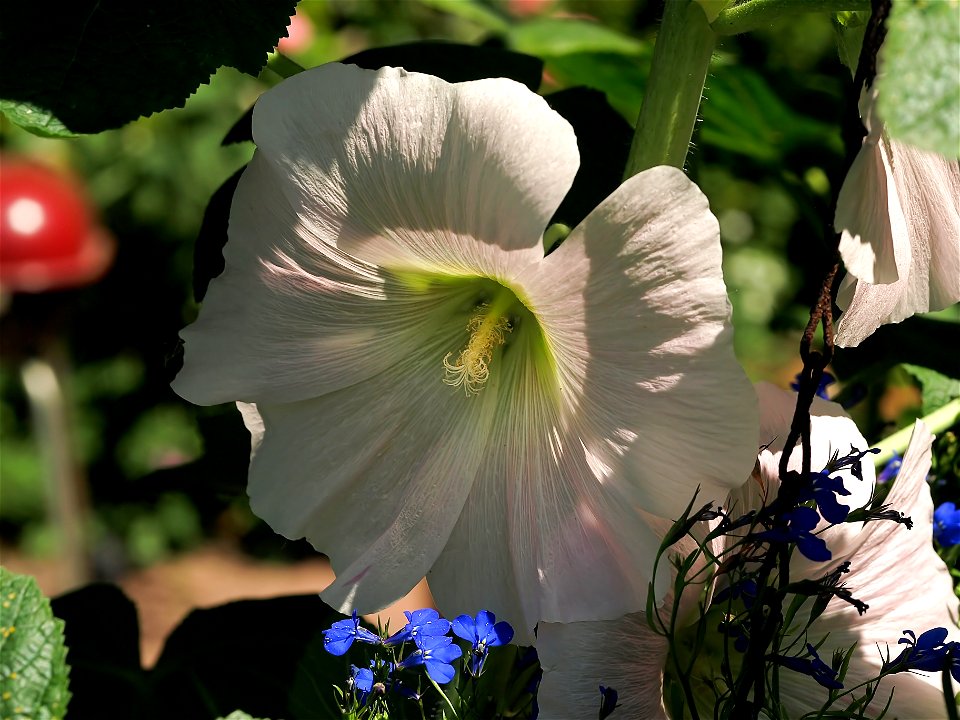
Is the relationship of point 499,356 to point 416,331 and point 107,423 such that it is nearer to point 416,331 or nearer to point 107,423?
point 416,331

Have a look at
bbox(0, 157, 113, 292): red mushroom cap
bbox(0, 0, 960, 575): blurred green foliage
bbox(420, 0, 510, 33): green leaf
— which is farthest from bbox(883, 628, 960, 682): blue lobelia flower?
bbox(0, 157, 113, 292): red mushroom cap

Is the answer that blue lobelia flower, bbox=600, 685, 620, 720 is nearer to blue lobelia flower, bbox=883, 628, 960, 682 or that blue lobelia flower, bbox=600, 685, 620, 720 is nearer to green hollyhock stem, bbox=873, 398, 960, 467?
blue lobelia flower, bbox=883, 628, 960, 682

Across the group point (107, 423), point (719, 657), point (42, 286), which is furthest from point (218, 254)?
point (107, 423)

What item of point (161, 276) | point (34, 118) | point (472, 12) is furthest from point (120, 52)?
point (161, 276)

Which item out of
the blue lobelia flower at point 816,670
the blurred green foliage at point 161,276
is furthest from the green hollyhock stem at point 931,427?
the blurred green foliage at point 161,276

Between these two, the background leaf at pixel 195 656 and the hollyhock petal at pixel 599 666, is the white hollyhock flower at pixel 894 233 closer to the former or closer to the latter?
the hollyhock petal at pixel 599 666
